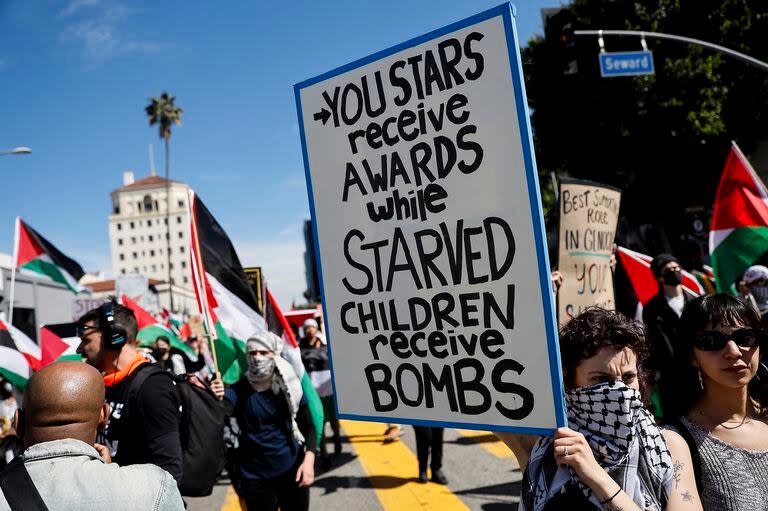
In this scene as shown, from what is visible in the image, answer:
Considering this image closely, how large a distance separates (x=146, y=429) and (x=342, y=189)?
140 centimetres

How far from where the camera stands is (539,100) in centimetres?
2289

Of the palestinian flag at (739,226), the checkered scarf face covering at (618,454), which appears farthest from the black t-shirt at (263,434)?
the palestinian flag at (739,226)

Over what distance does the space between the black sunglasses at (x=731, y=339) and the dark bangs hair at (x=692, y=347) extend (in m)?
0.03

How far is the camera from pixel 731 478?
1.96 meters

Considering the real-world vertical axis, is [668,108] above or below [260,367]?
above

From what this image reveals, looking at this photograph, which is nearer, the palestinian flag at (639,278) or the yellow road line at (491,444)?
the palestinian flag at (639,278)

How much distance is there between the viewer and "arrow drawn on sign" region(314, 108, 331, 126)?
2410mm

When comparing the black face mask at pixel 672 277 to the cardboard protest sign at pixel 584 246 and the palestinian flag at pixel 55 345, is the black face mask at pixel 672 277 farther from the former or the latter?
the palestinian flag at pixel 55 345

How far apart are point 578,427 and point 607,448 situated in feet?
0.38

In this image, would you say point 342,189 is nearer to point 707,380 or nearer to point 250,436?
point 707,380

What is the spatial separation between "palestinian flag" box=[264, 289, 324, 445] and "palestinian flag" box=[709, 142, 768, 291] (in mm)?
4107

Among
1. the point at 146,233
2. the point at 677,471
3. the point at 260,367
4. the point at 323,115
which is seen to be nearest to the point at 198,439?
the point at 260,367

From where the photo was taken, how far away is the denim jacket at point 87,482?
1.49 m

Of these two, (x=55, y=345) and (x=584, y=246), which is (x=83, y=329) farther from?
(x=55, y=345)
